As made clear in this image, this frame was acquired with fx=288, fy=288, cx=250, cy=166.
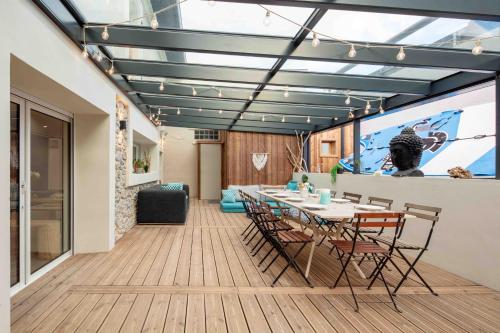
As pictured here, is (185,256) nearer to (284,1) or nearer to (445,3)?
(284,1)

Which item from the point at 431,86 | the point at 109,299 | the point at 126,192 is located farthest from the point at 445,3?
the point at 126,192

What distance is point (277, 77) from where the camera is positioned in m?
4.66

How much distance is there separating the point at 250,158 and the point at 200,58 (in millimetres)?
6160

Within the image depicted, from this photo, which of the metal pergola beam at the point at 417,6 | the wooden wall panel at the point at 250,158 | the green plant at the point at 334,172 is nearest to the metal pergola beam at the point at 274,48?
the metal pergola beam at the point at 417,6

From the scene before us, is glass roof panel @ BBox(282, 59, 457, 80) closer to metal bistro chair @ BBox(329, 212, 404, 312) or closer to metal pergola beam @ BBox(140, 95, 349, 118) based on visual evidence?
metal pergola beam @ BBox(140, 95, 349, 118)

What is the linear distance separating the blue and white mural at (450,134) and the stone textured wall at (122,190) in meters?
5.25

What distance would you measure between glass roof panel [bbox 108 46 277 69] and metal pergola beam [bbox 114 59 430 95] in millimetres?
83

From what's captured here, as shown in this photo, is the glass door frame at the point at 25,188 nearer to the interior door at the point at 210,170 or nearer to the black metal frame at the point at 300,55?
the black metal frame at the point at 300,55

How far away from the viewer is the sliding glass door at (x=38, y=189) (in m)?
2.92

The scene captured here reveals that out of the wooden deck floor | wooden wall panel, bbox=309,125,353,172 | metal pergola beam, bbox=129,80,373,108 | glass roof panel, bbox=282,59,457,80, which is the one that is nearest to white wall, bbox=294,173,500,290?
the wooden deck floor

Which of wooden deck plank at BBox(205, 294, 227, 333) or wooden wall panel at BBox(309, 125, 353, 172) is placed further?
wooden wall panel at BBox(309, 125, 353, 172)

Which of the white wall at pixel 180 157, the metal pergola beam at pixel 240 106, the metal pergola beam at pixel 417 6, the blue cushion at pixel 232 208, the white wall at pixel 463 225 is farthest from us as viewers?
the white wall at pixel 180 157

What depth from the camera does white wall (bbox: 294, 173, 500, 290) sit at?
3.14 meters

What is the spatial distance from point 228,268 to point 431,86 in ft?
13.8
